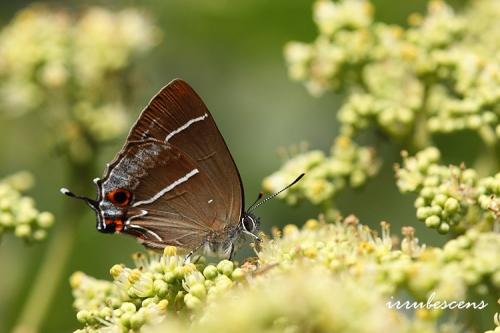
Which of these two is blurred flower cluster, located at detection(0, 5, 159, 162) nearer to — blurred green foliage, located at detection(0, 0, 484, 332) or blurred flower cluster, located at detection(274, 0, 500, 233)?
blurred green foliage, located at detection(0, 0, 484, 332)

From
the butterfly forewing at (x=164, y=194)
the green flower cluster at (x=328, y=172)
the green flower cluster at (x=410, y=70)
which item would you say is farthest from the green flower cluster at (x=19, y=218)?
the green flower cluster at (x=410, y=70)

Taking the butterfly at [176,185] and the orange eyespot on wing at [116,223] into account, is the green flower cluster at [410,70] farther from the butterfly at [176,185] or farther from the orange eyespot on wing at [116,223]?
the orange eyespot on wing at [116,223]

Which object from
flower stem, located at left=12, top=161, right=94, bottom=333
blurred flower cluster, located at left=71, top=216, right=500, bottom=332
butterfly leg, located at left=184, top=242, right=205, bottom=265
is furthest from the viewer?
flower stem, located at left=12, top=161, right=94, bottom=333

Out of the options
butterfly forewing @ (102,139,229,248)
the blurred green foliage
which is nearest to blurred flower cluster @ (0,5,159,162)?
the blurred green foliage

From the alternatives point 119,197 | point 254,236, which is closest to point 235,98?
point 119,197

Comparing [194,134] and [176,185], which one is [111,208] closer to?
[176,185]

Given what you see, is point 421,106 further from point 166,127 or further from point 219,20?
point 219,20
